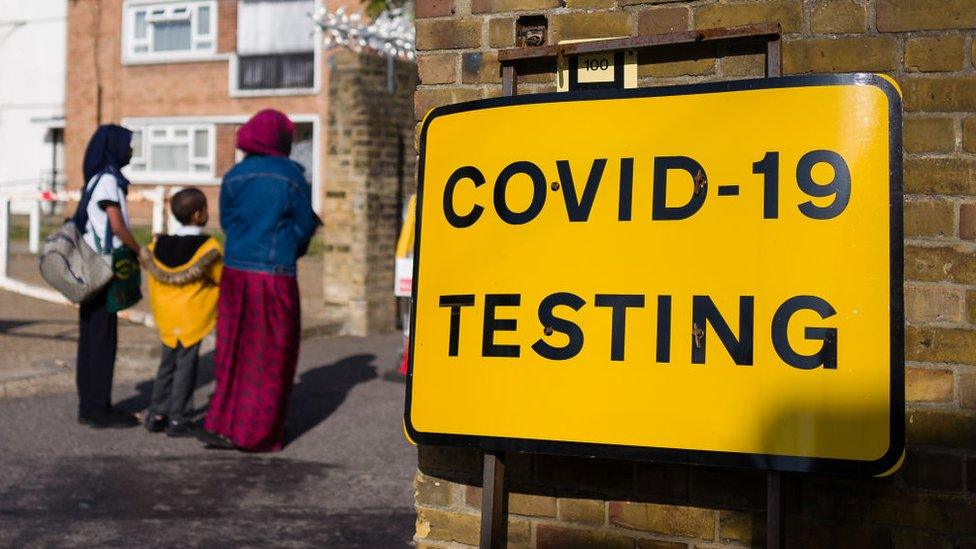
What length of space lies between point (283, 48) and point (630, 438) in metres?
30.3

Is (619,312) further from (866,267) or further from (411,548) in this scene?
(411,548)

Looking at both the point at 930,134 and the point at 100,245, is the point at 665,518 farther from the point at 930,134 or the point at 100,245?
the point at 100,245

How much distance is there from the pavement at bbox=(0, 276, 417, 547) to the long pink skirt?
0.46 ft

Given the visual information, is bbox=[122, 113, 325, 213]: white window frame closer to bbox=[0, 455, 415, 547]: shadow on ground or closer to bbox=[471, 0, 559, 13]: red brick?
bbox=[0, 455, 415, 547]: shadow on ground

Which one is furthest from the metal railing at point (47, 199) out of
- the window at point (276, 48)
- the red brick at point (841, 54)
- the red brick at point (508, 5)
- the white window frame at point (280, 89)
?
the window at point (276, 48)

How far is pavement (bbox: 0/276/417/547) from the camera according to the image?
521 cm

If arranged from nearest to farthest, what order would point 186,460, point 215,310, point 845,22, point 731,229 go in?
point 731,229 < point 845,22 < point 186,460 < point 215,310

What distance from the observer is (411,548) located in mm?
5004

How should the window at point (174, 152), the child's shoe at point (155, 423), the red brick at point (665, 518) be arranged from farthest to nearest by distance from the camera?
the window at point (174, 152) < the child's shoe at point (155, 423) < the red brick at point (665, 518)

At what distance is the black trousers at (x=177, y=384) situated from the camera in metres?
7.23

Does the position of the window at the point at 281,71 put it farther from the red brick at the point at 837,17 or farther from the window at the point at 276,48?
A: the red brick at the point at 837,17

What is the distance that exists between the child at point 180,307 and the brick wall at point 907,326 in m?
4.17

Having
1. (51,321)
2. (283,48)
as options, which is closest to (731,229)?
(51,321)

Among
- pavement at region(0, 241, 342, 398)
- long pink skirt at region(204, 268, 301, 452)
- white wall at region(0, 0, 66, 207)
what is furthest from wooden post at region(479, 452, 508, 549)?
white wall at region(0, 0, 66, 207)
